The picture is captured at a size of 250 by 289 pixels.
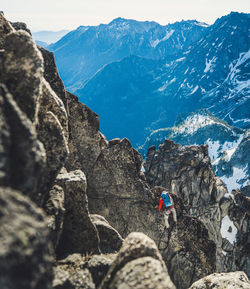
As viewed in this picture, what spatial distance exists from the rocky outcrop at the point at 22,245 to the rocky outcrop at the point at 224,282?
1615cm

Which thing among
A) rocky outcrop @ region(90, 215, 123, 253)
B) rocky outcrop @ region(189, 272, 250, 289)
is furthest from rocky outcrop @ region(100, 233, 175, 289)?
rocky outcrop @ region(189, 272, 250, 289)

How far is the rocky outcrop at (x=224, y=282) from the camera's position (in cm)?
1807

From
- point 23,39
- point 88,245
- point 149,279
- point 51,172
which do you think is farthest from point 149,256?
point 23,39

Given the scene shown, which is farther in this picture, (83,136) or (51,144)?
(83,136)

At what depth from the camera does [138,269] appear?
931cm

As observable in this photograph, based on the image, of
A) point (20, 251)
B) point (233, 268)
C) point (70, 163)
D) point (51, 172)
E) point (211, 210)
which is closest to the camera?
point (20, 251)

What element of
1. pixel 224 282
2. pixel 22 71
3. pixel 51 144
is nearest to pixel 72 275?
pixel 51 144

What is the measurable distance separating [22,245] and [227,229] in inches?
2168

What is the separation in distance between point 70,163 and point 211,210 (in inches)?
1580

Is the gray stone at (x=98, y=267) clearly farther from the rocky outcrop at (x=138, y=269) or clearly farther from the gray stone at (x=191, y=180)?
the gray stone at (x=191, y=180)

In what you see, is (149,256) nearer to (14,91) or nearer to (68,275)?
(68,275)

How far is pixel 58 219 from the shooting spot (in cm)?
1187

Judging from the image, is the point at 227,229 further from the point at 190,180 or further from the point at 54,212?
the point at 54,212

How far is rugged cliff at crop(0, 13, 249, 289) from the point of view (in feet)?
20.6
